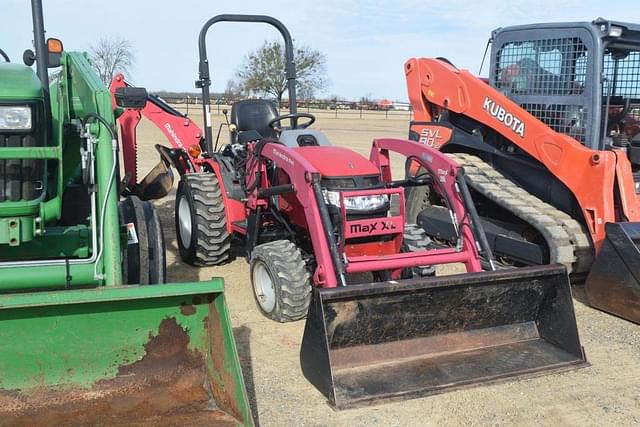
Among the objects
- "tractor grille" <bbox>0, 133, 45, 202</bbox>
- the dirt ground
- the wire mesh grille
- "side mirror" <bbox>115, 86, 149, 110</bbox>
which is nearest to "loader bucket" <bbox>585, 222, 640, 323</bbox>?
the dirt ground

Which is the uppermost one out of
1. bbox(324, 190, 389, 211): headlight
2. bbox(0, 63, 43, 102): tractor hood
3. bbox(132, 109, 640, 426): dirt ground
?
bbox(0, 63, 43, 102): tractor hood

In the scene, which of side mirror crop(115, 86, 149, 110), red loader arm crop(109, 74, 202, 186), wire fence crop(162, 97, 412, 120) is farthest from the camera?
wire fence crop(162, 97, 412, 120)

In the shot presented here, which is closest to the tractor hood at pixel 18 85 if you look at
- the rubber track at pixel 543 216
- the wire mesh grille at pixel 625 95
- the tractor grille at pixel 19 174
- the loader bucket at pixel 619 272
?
the tractor grille at pixel 19 174

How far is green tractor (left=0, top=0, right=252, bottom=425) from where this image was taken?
10.4 feet

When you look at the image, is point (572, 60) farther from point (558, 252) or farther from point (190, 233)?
point (190, 233)

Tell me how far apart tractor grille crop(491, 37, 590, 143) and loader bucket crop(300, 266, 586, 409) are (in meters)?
2.35

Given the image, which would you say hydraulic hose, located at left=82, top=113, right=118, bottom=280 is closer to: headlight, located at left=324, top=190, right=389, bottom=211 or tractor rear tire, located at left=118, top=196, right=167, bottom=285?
tractor rear tire, located at left=118, top=196, right=167, bottom=285

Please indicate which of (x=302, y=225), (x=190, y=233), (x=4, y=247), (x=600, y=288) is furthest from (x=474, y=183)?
(x=4, y=247)

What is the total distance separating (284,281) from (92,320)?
1.65 m

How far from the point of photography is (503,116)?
6.48 metres

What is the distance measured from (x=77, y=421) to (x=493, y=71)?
5481 millimetres

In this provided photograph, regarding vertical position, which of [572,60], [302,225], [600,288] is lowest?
[600,288]

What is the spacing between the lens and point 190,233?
6344 millimetres

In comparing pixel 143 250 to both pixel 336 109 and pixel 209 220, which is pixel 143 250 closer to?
pixel 209 220
